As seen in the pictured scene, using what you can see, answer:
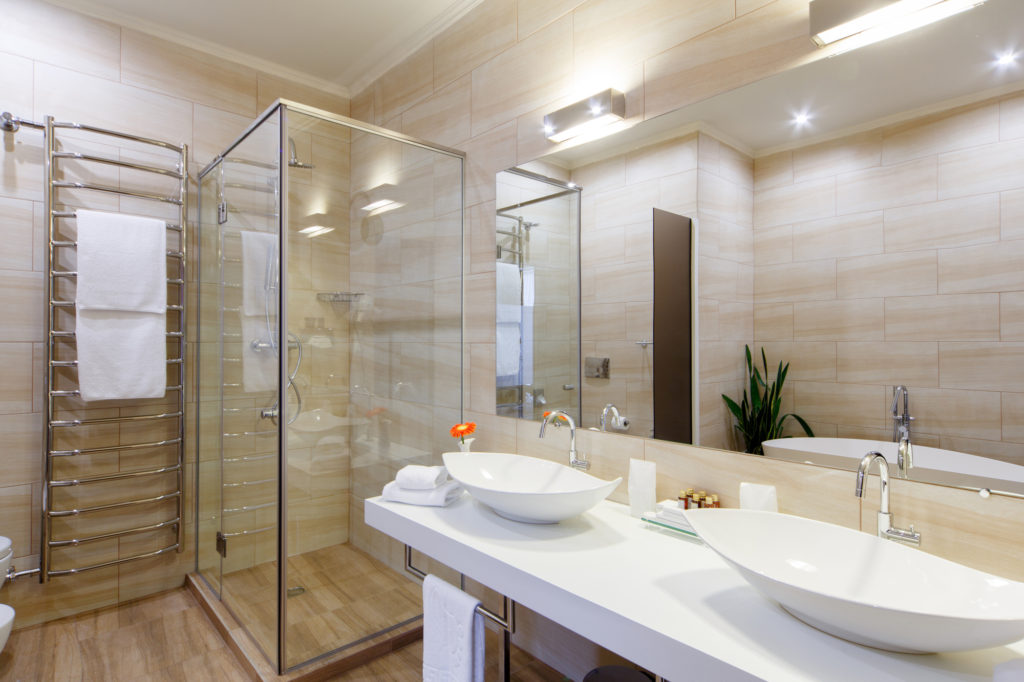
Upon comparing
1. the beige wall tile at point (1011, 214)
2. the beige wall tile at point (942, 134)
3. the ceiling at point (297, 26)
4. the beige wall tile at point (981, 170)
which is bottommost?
the beige wall tile at point (1011, 214)

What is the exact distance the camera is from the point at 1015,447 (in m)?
1.11

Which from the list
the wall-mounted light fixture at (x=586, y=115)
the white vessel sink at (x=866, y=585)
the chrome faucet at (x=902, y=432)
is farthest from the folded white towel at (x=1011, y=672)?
the wall-mounted light fixture at (x=586, y=115)

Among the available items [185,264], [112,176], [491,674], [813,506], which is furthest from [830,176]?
[112,176]

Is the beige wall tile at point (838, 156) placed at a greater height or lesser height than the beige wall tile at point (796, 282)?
greater

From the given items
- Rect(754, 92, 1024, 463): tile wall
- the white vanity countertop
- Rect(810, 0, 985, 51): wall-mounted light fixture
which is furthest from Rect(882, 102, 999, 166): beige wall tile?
the white vanity countertop

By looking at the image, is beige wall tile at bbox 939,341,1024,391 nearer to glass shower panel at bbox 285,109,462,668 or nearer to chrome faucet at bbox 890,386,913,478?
chrome faucet at bbox 890,386,913,478

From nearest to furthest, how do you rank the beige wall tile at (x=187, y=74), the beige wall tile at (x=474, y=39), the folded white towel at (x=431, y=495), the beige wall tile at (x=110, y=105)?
the folded white towel at (x=431, y=495) → the beige wall tile at (x=474, y=39) → the beige wall tile at (x=110, y=105) → the beige wall tile at (x=187, y=74)

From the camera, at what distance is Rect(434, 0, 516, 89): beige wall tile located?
2237 millimetres

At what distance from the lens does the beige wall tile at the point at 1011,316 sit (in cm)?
109

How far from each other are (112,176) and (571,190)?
2.17 m

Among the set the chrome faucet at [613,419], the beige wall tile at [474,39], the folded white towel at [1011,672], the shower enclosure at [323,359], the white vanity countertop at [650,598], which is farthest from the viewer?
the beige wall tile at [474,39]

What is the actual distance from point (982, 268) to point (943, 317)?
0.40ft

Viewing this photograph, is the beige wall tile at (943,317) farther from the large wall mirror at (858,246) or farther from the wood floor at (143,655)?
the wood floor at (143,655)

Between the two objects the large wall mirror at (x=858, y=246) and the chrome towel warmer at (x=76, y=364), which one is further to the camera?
the chrome towel warmer at (x=76, y=364)
